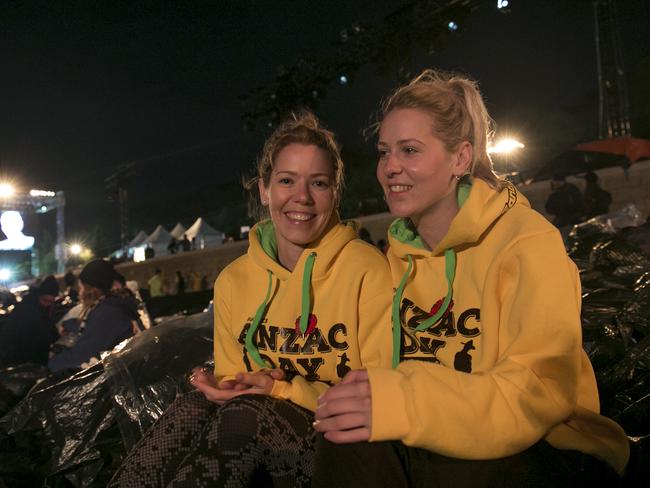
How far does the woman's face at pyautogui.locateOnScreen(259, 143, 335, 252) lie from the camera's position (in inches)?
79.1

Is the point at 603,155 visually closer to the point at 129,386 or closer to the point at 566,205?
the point at 566,205

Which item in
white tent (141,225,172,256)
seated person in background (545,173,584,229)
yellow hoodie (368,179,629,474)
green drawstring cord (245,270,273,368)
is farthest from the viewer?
white tent (141,225,172,256)

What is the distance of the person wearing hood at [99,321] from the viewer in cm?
354

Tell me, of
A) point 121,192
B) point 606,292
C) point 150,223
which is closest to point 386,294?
point 606,292

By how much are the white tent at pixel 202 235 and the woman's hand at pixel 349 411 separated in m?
28.2

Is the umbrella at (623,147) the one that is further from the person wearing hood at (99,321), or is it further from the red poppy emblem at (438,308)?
the red poppy emblem at (438,308)

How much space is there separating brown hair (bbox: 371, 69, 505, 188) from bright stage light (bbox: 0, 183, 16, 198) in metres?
36.5

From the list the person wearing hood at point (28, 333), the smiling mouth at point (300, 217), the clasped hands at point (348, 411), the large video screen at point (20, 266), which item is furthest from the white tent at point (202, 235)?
the clasped hands at point (348, 411)

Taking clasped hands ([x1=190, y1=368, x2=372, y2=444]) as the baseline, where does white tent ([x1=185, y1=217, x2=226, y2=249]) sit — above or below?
above

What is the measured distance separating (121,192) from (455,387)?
90.4 feet

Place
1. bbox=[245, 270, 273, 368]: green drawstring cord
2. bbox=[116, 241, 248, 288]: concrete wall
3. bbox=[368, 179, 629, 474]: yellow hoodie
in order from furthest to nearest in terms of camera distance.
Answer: bbox=[116, 241, 248, 288]: concrete wall < bbox=[245, 270, 273, 368]: green drawstring cord < bbox=[368, 179, 629, 474]: yellow hoodie

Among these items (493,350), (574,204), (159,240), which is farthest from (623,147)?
(159,240)

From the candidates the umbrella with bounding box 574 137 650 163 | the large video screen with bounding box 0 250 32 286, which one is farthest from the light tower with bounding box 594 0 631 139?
the large video screen with bounding box 0 250 32 286

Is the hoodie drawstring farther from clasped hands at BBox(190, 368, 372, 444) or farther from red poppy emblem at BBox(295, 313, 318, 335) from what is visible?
clasped hands at BBox(190, 368, 372, 444)
